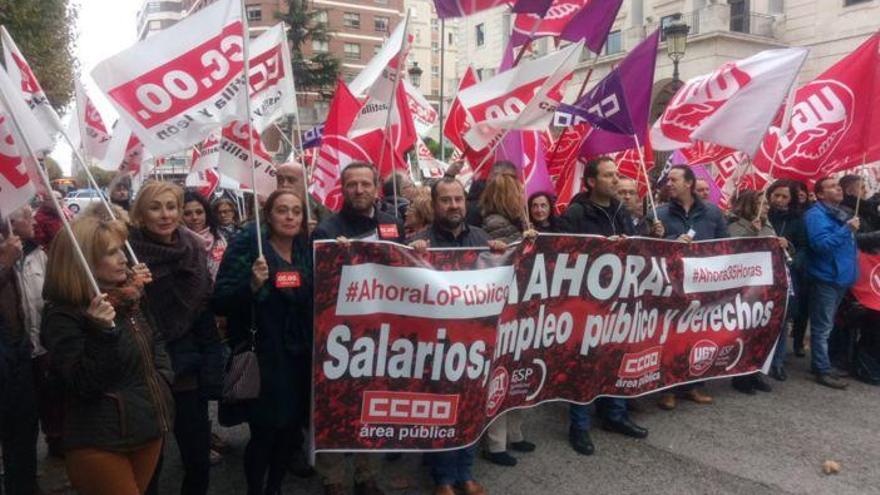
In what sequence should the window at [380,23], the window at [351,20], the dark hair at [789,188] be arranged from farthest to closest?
the window at [380,23] → the window at [351,20] → the dark hair at [789,188]

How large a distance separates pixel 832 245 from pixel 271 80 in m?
4.90

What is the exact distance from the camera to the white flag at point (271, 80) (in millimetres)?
5027

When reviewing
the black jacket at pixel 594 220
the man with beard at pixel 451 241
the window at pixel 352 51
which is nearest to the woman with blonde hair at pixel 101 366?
the man with beard at pixel 451 241

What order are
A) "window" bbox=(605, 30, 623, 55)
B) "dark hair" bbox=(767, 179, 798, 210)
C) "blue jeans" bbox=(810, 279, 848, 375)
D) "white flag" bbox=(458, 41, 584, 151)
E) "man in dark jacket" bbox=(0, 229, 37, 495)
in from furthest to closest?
1. "window" bbox=(605, 30, 623, 55)
2. "dark hair" bbox=(767, 179, 798, 210)
3. "blue jeans" bbox=(810, 279, 848, 375)
4. "white flag" bbox=(458, 41, 584, 151)
5. "man in dark jacket" bbox=(0, 229, 37, 495)

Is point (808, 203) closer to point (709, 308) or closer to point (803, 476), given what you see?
point (709, 308)

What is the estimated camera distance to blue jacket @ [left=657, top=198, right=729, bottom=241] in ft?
18.6

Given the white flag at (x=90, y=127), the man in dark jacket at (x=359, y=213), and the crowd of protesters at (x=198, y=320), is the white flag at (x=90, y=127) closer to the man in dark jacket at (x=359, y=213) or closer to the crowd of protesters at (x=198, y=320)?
the crowd of protesters at (x=198, y=320)

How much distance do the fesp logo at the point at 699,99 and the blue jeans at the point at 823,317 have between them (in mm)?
1811

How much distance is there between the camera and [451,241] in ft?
13.4

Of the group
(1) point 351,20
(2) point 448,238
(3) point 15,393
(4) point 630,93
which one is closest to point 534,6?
(4) point 630,93

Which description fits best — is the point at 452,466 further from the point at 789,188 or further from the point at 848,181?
the point at 848,181

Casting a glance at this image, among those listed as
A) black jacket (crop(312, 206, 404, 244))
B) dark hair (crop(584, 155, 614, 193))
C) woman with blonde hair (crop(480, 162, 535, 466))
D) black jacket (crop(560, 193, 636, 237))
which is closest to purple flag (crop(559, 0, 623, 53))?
dark hair (crop(584, 155, 614, 193))

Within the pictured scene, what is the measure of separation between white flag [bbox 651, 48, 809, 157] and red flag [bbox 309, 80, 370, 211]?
2974 millimetres

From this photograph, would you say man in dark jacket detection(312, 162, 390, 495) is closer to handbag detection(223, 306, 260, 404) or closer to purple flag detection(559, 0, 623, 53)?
handbag detection(223, 306, 260, 404)
